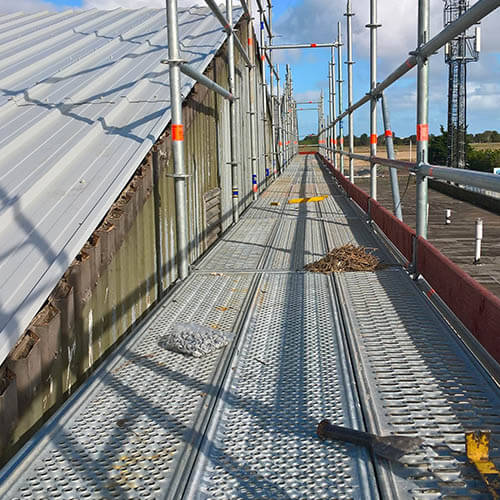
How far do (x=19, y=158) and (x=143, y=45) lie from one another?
12.0 ft

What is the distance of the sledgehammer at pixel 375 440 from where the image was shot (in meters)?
1.73

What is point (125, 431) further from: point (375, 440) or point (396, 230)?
point (396, 230)

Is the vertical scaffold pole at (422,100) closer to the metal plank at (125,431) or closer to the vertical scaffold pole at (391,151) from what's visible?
the vertical scaffold pole at (391,151)

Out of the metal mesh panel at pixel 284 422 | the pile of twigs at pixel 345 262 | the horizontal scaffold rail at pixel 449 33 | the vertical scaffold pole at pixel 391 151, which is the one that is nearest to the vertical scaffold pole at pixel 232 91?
the vertical scaffold pole at pixel 391 151

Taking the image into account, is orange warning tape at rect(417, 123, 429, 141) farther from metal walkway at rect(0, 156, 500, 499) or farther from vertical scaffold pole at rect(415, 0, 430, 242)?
metal walkway at rect(0, 156, 500, 499)

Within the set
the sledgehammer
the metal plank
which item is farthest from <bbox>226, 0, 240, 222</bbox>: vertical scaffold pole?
the sledgehammer

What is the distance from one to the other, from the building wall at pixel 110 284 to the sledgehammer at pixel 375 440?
3.57 feet

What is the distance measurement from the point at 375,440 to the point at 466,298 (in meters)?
1.22

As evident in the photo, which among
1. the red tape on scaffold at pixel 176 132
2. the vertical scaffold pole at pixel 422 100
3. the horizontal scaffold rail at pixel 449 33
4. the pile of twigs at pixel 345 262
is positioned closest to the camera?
the horizontal scaffold rail at pixel 449 33

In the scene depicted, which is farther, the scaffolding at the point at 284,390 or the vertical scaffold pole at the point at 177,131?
the vertical scaffold pole at the point at 177,131

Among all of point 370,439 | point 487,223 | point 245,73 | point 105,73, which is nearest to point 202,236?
point 105,73

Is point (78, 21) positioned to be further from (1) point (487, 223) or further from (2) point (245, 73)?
(1) point (487, 223)

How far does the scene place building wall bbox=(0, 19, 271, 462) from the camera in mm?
2113

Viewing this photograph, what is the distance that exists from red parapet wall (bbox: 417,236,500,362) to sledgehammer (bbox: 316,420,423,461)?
742 millimetres
